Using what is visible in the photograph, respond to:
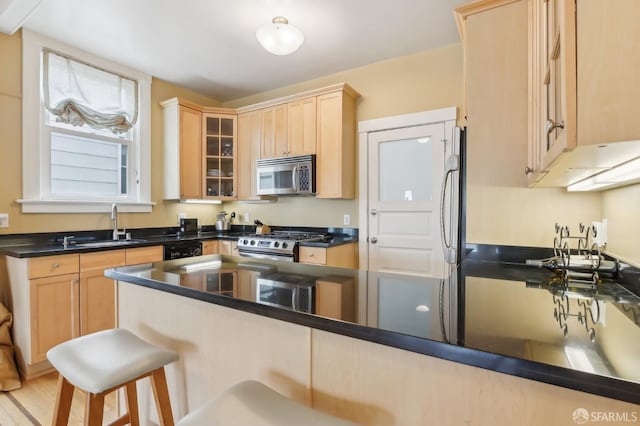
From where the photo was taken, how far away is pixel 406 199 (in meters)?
3.23

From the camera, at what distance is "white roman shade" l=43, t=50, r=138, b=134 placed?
2949 mm

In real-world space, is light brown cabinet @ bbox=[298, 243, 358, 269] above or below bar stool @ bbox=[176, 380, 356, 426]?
above

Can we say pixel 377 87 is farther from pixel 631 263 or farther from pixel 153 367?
pixel 153 367

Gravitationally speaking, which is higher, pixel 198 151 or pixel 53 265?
pixel 198 151

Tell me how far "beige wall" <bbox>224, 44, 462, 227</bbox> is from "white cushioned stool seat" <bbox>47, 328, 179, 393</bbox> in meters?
2.59

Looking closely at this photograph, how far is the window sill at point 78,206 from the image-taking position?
110 inches

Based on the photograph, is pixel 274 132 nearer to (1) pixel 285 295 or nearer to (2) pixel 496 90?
(2) pixel 496 90

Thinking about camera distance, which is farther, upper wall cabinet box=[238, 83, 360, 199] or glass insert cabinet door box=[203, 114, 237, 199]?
glass insert cabinet door box=[203, 114, 237, 199]

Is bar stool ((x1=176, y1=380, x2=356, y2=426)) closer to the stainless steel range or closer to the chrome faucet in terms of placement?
the stainless steel range

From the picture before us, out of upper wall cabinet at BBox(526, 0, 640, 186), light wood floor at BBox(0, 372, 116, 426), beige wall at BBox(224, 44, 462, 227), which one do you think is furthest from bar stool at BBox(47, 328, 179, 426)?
beige wall at BBox(224, 44, 462, 227)

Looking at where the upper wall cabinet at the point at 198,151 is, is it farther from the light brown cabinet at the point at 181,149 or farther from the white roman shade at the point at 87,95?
the white roman shade at the point at 87,95

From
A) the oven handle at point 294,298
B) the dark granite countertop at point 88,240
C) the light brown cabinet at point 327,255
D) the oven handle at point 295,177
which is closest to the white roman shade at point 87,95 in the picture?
the dark granite countertop at point 88,240

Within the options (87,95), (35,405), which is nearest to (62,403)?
(35,405)

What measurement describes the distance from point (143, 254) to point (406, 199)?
2.58 meters
